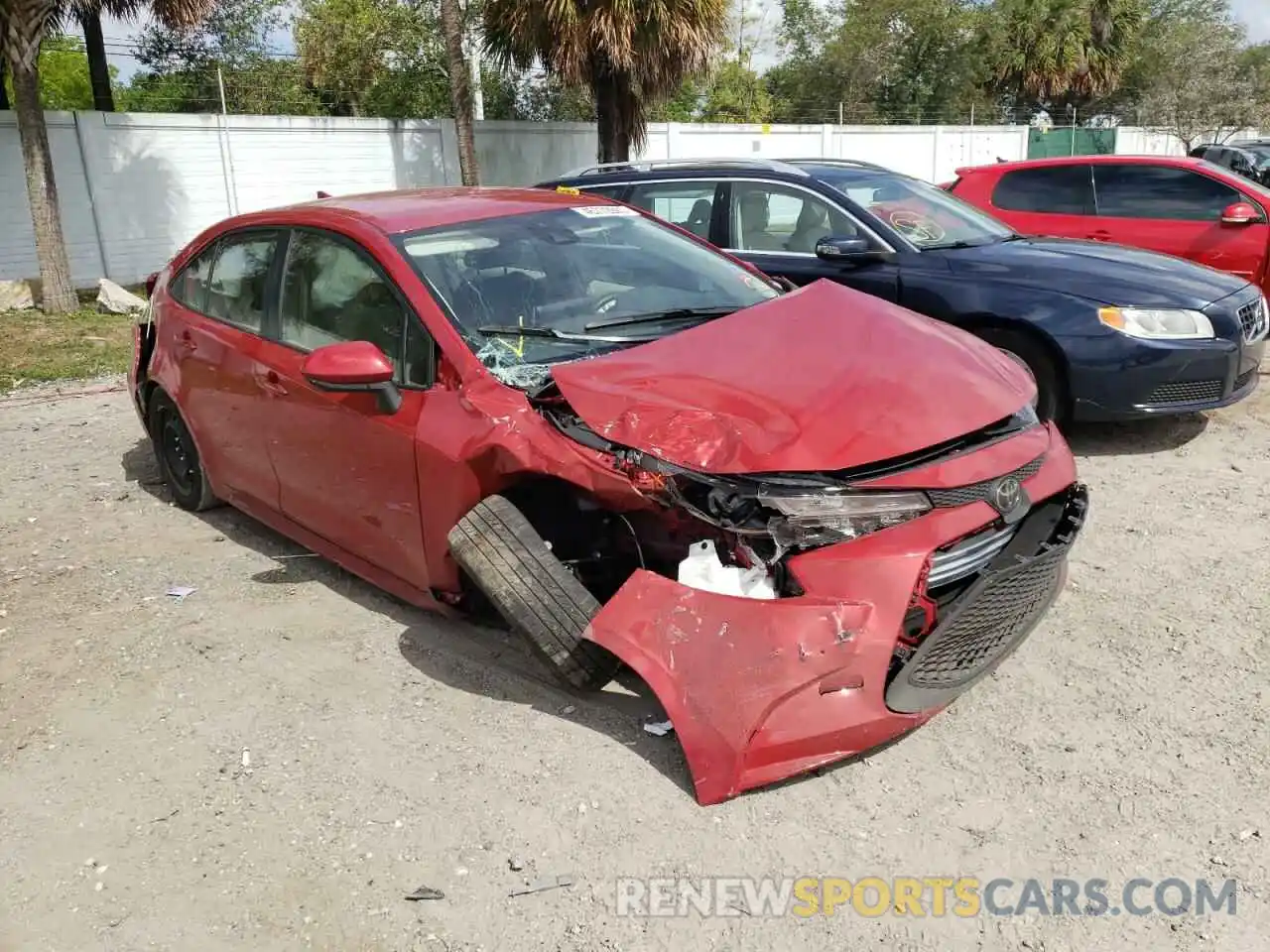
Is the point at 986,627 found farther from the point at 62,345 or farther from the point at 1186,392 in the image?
the point at 62,345

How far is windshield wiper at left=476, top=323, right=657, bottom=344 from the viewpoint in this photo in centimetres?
360

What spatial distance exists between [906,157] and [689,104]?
6.09m

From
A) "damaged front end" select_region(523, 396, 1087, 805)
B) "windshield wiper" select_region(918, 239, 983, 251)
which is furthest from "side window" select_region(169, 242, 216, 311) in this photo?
"windshield wiper" select_region(918, 239, 983, 251)

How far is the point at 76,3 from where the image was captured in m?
10.4

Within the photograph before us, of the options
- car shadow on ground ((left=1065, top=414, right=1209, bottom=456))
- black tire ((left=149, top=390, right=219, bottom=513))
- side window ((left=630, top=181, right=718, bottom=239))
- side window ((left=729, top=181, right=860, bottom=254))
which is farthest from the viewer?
side window ((left=630, top=181, right=718, bottom=239))

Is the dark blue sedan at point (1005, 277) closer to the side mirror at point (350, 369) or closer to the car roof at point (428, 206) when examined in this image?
the car roof at point (428, 206)

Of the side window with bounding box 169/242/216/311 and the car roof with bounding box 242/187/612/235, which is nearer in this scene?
the car roof with bounding box 242/187/612/235

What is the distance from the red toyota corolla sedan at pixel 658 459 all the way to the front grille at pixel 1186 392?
2.32m

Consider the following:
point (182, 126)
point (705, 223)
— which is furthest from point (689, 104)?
point (705, 223)

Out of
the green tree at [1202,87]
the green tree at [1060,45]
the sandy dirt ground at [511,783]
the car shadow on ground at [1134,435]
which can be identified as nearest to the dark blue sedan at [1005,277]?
the car shadow on ground at [1134,435]

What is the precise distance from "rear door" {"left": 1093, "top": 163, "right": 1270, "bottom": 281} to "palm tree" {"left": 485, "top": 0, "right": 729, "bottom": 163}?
6.65 m

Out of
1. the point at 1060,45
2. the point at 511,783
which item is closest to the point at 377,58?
the point at 511,783

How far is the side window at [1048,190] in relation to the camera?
870cm

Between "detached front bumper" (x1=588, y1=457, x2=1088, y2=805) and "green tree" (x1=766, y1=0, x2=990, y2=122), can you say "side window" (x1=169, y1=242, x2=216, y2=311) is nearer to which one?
"detached front bumper" (x1=588, y1=457, x2=1088, y2=805)
